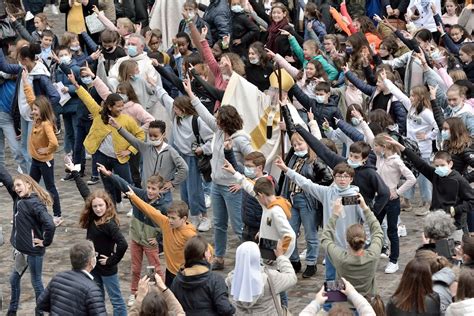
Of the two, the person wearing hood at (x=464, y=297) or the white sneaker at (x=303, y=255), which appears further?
the white sneaker at (x=303, y=255)

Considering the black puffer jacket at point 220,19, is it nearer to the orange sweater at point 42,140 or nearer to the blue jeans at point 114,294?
the orange sweater at point 42,140

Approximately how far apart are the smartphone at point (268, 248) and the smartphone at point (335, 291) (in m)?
2.05

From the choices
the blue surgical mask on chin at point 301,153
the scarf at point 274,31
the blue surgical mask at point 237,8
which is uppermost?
the blue surgical mask on chin at point 301,153

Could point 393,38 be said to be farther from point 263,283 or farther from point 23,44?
point 263,283

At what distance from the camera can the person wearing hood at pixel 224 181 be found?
1362cm

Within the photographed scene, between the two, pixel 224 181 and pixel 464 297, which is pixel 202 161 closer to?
pixel 224 181

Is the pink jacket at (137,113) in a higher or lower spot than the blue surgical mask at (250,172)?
lower

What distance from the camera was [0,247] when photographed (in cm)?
1454

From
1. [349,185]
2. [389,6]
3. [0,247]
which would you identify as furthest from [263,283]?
[389,6]

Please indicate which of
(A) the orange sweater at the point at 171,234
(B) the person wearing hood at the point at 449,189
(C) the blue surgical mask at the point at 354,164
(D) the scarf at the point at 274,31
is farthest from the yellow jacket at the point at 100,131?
(D) the scarf at the point at 274,31

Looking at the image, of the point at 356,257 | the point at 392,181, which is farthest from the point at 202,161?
the point at 356,257

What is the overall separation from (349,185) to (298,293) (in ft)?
5.14

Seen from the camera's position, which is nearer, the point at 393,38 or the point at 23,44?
the point at 23,44

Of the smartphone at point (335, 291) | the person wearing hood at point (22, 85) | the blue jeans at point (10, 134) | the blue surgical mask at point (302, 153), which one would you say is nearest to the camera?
the smartphone at point (335, 291)
